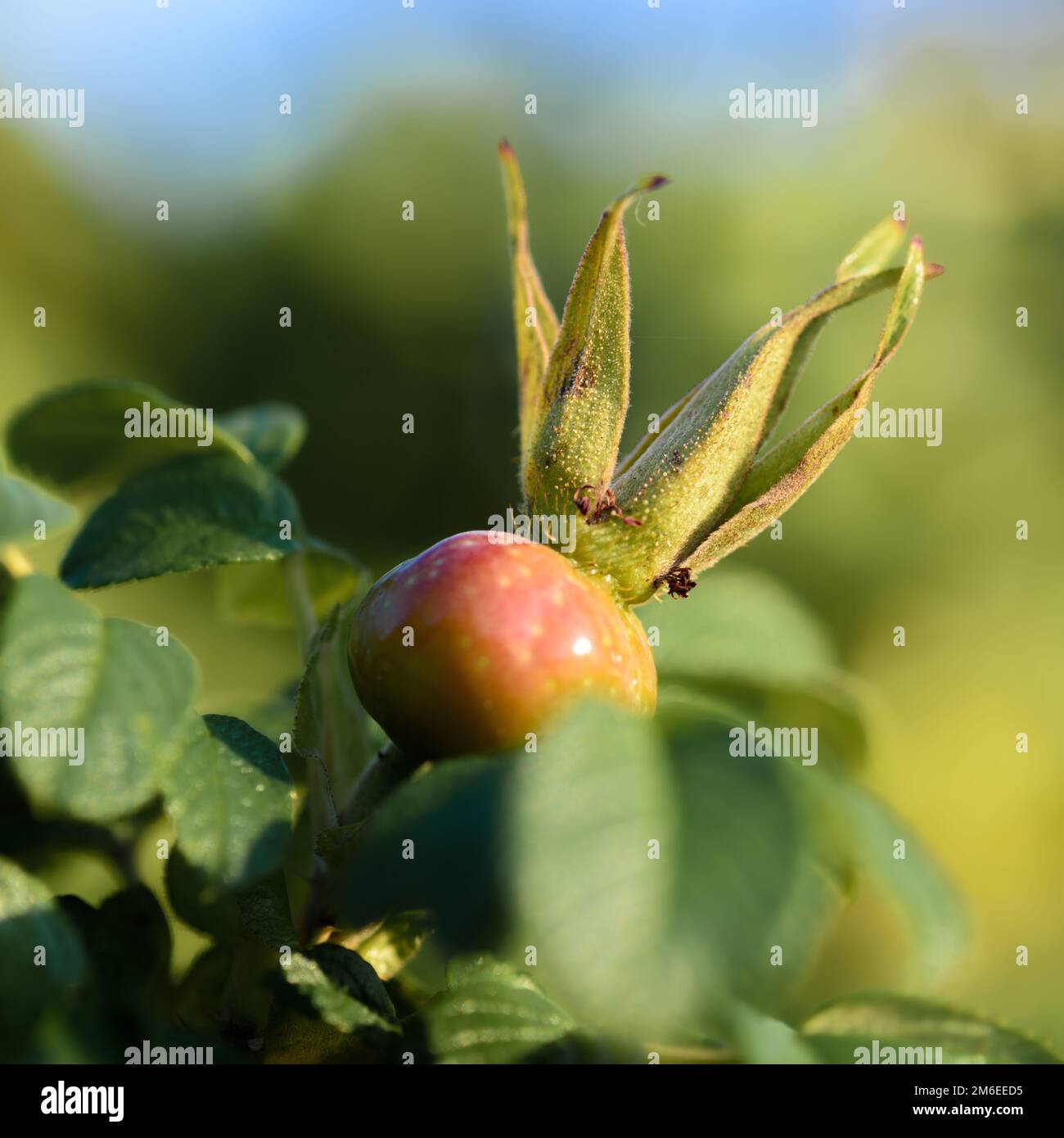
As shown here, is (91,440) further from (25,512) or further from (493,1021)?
(493,1021)

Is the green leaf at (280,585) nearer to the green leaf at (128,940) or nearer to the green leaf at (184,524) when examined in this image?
the green leaf at (184,524)

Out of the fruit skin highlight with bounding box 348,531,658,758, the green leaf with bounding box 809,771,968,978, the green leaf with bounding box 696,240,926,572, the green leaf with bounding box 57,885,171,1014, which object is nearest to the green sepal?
the green leaf with bounding box 696,240,926,572

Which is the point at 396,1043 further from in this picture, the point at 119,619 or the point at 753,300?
the point at 753,300

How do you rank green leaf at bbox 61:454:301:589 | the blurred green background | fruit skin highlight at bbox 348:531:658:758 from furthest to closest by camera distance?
the blurred green background, green leaf at bbox 61:454:301:589, fruit skin highlight at bbox 348:531:658:758

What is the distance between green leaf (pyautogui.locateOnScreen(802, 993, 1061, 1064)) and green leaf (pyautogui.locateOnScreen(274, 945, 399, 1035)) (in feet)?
0.94

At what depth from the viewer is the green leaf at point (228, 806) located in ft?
1.89

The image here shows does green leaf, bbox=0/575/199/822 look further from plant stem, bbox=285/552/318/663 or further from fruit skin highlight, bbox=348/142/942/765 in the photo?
plant stem, bbox=285/552/318/663

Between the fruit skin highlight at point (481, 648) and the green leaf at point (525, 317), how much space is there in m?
0.14

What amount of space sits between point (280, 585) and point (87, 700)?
1.80 ft

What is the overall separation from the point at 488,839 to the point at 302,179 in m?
3.74

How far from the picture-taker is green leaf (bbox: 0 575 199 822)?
1.76ft

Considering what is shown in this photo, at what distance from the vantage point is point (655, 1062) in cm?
63

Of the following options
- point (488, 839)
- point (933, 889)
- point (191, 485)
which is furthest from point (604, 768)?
point (191, 485)

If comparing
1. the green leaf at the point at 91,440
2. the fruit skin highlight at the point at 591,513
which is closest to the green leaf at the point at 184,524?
the green leaf at the point at 91,440
